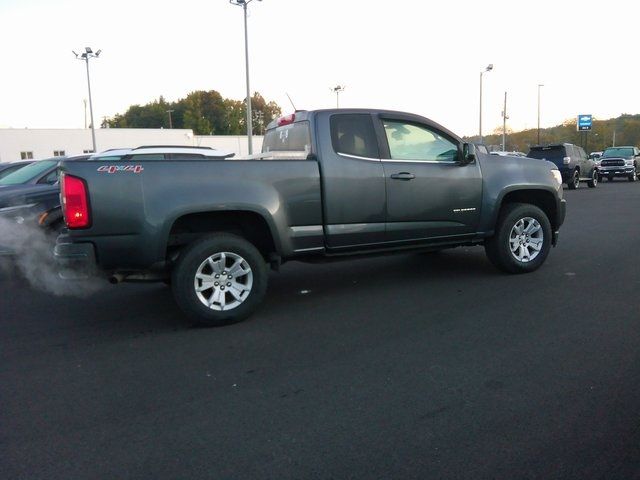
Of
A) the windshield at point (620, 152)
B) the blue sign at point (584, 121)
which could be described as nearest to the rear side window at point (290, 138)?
the windshield at point (620, 152)

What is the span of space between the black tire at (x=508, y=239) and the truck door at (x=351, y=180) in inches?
67.5

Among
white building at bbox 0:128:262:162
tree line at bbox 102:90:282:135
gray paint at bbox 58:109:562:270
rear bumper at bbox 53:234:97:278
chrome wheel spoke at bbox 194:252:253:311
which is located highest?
tree line at bbox 102:90:282:135

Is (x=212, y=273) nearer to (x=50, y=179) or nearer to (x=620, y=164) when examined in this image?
(x=50, y=179)

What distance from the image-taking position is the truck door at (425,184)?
5965 millimetres

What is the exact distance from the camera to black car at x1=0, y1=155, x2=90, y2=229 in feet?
24.2

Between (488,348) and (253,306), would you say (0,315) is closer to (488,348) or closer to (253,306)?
(253,306)

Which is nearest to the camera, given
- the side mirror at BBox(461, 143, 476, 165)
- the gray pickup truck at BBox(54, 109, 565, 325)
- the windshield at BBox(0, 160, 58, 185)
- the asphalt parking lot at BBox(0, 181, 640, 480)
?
the asphalt parking lot at BBox(0, 181, 640, 480)

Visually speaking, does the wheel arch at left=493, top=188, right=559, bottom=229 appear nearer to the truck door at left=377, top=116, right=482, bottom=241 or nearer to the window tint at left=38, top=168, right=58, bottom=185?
the truck door at left=377, top=116, right=482, bottom=241

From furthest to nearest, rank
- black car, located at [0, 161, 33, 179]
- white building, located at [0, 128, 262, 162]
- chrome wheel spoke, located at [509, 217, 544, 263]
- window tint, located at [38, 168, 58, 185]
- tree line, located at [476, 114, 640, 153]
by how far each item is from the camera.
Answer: tree line, located at [476, 114, 640, 153] → white building, located at [0, 128, 262, 162] → black car, located at [0, 161, 33, 179] → window tint, located at [38, 168, 58, 185] → chrome wheel spoke, located at [509, 217, 544, 263]

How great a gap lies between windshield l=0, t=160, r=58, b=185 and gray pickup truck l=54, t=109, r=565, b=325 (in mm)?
4178

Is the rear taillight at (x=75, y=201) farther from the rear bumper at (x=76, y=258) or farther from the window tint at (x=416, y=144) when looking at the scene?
the window tint at (x=416, y=144)

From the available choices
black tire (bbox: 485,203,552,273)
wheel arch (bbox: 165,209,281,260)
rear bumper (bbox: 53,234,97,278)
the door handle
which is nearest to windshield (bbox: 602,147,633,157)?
black tire (bbox: 485,203,552,273)

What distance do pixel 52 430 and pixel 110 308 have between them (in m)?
2.72

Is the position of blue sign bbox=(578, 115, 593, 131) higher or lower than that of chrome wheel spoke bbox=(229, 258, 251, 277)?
higher
